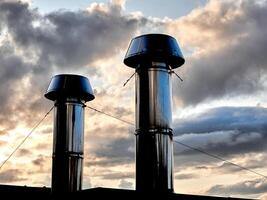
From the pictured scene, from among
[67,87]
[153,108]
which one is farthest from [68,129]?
[153,108]

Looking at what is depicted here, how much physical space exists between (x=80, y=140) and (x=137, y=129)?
4989mm

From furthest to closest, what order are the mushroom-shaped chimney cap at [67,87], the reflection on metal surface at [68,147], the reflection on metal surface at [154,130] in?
the mushroom-shaped chimney cap at [67,87] < the reflection on metal surface at [68,147] < the reflection on metal surface at [154,130]

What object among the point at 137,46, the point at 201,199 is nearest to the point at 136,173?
the point at 201,199

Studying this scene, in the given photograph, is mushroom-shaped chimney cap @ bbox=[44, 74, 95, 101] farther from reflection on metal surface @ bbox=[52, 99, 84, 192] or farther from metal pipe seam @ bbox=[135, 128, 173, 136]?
metal pipe seam @ bbox=[135, 128, 173, 136]

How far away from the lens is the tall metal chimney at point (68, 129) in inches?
693

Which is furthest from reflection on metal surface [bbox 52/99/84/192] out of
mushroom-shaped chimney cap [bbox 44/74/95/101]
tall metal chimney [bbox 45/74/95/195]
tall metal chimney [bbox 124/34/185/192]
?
tall metal chimney [bbox 124/34/185/192]

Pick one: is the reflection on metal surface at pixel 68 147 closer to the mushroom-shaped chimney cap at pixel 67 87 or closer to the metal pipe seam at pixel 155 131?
the mushroom-shaped chimney cap at pixel 67 87

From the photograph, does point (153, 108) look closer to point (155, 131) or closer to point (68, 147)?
point (155, 131)

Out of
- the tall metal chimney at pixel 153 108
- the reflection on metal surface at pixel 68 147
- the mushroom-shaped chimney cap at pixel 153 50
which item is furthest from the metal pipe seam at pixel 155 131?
the reflection on metal surface at pixel 68 147

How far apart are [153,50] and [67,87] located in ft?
16.0

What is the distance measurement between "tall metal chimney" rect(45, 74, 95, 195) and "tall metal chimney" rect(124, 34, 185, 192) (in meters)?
3.96

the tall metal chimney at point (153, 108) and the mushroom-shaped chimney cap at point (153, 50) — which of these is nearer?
the tall metal chimney at point (153, 108)

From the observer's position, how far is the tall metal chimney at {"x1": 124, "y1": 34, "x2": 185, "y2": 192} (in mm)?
13223

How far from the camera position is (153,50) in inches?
558
